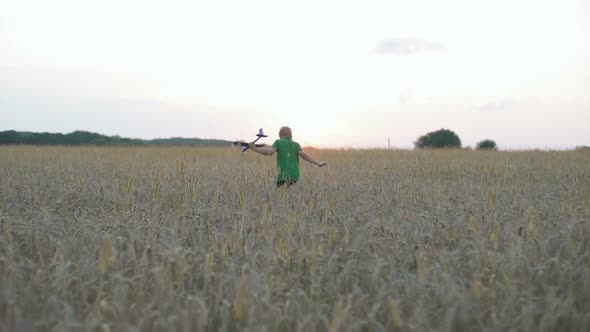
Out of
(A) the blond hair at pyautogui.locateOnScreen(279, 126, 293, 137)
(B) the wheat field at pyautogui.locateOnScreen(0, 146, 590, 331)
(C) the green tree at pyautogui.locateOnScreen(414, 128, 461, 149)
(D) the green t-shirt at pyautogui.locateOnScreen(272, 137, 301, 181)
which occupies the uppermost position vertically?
(C) the green tree at pyautogui.locateOnScreen(414, 128, 461, 149)

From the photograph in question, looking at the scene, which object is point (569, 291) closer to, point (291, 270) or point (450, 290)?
point (450, 290)

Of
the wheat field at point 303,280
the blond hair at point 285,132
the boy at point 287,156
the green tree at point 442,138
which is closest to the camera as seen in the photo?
the wheat field at point 303,280

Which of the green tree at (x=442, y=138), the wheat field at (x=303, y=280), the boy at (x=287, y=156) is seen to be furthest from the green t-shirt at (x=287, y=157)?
the green tree at (x=442, y=138)

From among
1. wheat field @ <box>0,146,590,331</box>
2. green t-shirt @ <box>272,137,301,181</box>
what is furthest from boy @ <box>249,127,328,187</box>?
wheat field @ <box>0,146,590,331</box>

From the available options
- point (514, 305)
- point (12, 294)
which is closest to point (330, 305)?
point (514, 305)

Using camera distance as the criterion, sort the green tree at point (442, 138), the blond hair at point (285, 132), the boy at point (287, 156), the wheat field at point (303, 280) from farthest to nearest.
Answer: the green tree at point (442, 138) < the blond hair at point (285, 132) < the boy at point (287, 156) < the wheat field at point (303, 280)

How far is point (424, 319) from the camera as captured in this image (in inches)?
83.1

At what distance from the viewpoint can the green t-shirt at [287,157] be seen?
7.29m

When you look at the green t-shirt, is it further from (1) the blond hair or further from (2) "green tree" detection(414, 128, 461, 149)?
(2) "green tree" detection(414, 128, 461, 149)

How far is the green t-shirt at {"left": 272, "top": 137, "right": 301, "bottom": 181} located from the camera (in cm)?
729

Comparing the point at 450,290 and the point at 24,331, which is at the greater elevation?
the point at 450,290

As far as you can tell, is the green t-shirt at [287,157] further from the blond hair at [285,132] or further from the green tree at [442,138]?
the green tree at [442,138]

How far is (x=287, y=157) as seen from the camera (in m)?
7.30

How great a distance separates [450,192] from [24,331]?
5890 mm
